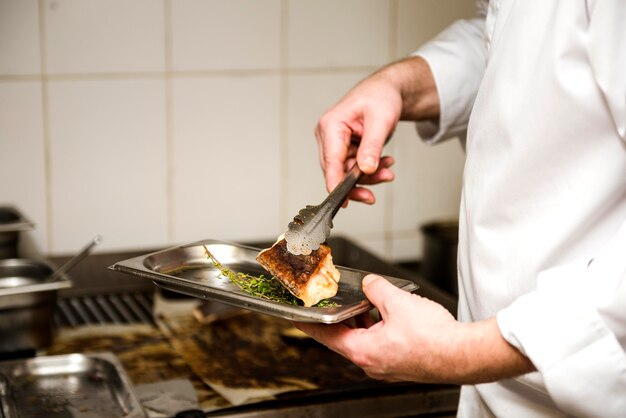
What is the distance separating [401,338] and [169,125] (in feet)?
3.20

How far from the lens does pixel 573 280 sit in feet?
2.57

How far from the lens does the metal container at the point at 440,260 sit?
1.72 meters

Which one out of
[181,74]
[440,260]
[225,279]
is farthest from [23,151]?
[440,260]

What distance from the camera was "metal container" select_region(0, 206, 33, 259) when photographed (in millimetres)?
1433

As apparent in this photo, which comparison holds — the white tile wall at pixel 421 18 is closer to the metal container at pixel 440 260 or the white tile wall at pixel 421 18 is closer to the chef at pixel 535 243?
the metal container at pixel 440 260

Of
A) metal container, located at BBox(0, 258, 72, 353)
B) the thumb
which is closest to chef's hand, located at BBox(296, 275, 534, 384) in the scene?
the thumb

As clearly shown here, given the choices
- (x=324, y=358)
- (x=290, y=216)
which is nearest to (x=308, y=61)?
(x=290, y=216)

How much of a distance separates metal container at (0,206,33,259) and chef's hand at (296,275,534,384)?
0.77m

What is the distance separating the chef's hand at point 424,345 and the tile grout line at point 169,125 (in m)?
0.89

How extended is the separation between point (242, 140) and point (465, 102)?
63 cm

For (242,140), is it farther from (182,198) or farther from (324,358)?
(324,358)

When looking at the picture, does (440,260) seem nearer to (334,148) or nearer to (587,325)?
(334,148)

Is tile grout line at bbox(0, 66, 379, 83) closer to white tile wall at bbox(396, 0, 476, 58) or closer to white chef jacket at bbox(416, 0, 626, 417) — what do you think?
white tile wall at bbox(396, 0, 476, 58)

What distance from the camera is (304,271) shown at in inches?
37.1
